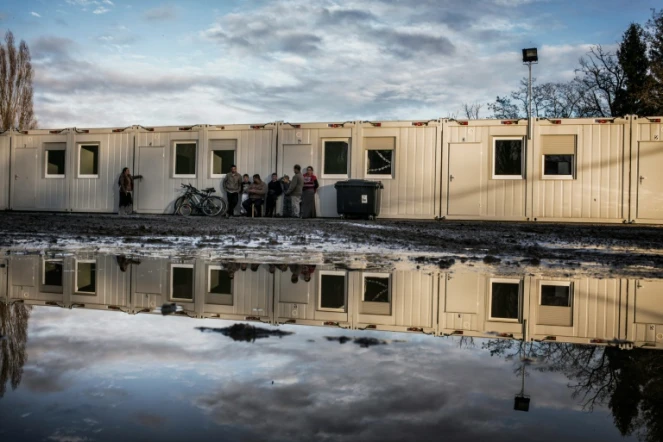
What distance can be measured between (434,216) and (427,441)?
1877cm

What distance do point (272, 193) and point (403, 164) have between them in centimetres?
480

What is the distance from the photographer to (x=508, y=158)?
63.5 ft

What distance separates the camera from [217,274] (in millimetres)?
4625

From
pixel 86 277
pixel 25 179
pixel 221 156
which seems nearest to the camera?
pixel 86 277

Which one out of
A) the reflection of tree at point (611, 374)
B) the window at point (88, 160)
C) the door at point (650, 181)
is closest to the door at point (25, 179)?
the window at point (88, 160)

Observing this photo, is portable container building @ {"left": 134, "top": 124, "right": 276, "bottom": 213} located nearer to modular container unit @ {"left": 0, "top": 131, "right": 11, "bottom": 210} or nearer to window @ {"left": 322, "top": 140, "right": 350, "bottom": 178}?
window @ {"left": 322, "top": 140, "right": 350, "bottom": 178}

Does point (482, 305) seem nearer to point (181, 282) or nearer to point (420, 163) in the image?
point (181, 282)

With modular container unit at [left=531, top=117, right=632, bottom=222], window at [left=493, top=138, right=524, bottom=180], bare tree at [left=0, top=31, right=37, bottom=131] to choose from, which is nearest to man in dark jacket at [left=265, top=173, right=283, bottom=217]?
window at [left=493, top=138, right=524, bottom=180]

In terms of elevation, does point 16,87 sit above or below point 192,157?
above

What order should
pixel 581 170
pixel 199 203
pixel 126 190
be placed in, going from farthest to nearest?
pixel 126 190, pixel 199 203, pixel 581 170

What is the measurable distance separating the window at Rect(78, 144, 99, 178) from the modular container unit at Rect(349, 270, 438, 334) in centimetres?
2146

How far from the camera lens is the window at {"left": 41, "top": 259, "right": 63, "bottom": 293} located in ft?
12.6

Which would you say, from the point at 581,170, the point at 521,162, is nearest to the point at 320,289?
the point at 521,162

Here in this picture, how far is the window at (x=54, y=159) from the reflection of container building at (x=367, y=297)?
20.8m
